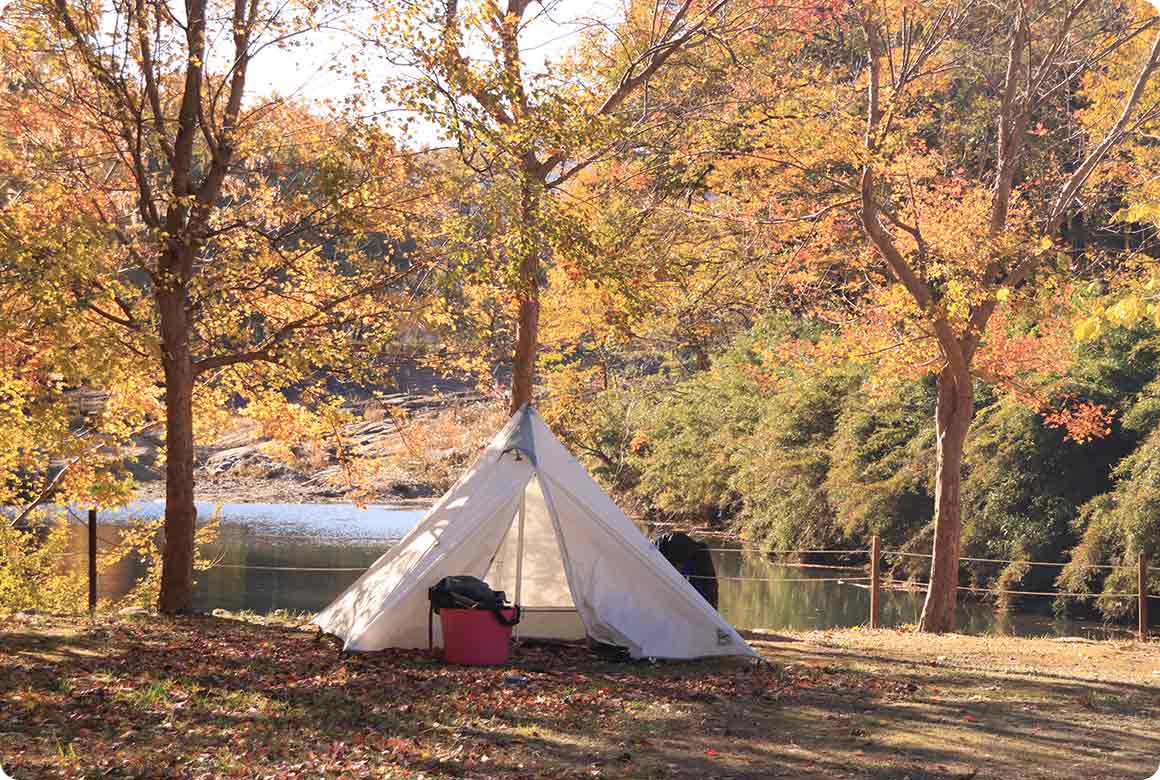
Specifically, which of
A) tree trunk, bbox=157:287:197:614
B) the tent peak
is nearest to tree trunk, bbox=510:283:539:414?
the tent peak

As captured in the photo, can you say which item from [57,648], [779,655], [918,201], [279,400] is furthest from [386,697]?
[918,201]

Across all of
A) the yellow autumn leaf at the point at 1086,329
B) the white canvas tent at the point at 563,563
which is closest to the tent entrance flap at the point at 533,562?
the white canvas tent at the point at 563,563

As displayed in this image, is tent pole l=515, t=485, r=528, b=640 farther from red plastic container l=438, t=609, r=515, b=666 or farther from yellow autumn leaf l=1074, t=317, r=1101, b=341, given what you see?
yellow autumn leaf l=1074, t=317, r=1101, b=341

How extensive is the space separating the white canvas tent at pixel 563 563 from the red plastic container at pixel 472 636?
1.45 ft

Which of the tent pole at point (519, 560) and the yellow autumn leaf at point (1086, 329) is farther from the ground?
the yellow autumn leaf at point (1086, 329)

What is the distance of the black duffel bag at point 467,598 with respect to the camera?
776 cm

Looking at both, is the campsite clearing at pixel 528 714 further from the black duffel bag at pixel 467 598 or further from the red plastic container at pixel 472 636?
the black duffel bag at pixel 467 598

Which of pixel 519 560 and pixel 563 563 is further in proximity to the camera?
pixel 519 560

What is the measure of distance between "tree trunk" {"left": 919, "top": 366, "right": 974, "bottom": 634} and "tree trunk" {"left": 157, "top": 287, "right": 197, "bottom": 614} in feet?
26.5

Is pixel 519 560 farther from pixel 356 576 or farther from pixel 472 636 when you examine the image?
pixel 356 576

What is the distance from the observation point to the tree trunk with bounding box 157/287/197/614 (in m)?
9.83

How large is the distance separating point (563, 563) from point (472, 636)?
3.62 feet

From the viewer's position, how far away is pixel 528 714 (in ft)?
20.5

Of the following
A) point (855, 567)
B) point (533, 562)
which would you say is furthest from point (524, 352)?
point (855, 567)
